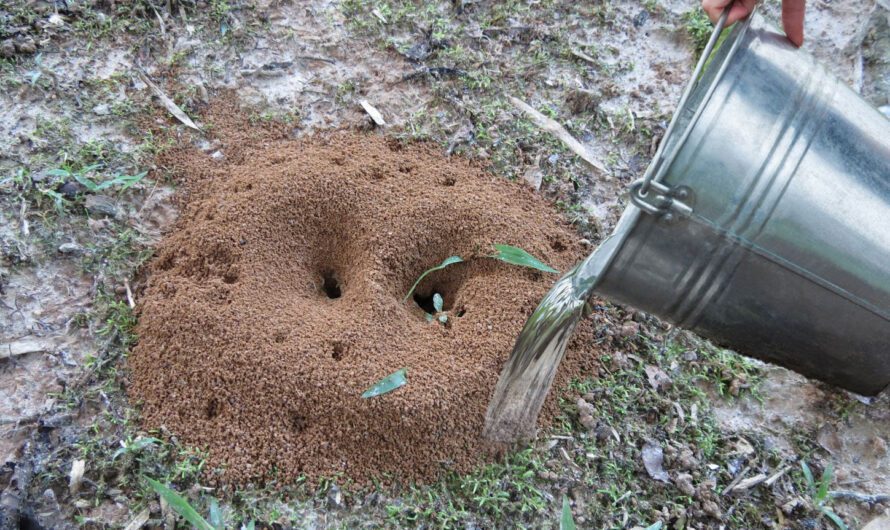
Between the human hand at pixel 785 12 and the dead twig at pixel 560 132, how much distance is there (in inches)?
43.8

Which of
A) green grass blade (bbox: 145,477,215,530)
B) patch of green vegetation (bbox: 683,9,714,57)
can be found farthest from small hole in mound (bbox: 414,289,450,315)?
patch of green vegetation (bbox: 683,9,714,57)

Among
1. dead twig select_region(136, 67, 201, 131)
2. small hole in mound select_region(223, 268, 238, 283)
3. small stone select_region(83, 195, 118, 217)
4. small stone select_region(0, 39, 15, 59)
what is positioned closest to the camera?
small hole in mound select_region(223, 268, 238, 283)

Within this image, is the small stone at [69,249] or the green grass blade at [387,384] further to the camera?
the small stone at [69,249]

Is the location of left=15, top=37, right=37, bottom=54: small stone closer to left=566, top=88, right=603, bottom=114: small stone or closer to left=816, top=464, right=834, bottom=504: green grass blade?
left=566, top=88, right=603, bottom=114: small stone

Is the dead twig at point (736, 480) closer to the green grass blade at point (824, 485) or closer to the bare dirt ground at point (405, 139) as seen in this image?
the bare dirt ground at point (405, 139)

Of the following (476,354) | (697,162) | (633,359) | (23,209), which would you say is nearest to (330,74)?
(23,209)

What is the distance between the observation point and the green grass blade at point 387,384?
214 centimetres

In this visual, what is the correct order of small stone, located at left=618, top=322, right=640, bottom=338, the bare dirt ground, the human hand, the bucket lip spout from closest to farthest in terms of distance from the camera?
1. the bucket lip spout
2. the human hand
3. the bare dirt ground
4. small stone, located at left=618, top=322, right=640, bottom=338

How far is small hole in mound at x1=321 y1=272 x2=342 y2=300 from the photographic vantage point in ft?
8.54

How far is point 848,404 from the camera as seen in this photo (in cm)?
242

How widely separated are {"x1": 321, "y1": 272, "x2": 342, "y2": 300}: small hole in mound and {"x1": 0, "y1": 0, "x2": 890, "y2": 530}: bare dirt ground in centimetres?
65

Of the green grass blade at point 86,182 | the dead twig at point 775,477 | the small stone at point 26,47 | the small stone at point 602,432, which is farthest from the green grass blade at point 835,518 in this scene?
the small stone at point 26,47

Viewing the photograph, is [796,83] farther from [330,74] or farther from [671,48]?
[330,74]

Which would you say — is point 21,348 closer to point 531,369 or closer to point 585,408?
point 531,369
